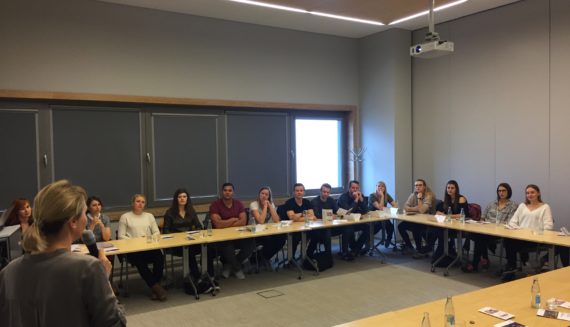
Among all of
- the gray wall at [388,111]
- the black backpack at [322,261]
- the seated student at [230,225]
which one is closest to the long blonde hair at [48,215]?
the seated student at [230,225]

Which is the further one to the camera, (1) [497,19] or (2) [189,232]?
(1) [497,19]

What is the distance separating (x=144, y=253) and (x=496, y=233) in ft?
12.7

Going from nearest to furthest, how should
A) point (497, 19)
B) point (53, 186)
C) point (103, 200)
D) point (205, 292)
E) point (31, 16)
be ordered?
point (53, 186) < point (205, 292) < point (31, 16) < point (103, 200) < point (497, 19)

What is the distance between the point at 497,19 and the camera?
21.3 feet

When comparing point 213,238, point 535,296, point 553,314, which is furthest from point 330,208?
point 553,314

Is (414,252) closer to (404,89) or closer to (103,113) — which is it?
(404,89)

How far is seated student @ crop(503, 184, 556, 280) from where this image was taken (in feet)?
17.5

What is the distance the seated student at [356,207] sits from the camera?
6660 millimetres

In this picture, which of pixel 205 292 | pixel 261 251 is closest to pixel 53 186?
pixel 205 292

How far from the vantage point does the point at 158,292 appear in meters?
4.88

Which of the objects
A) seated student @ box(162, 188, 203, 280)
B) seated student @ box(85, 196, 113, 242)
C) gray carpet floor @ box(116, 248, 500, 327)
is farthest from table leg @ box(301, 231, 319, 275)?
seated student @ box(85, 196, 113, 242)

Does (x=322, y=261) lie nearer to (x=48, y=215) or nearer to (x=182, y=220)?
(x=182, y=220)

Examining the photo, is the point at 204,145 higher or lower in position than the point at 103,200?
higher

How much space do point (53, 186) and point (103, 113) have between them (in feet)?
16.3
